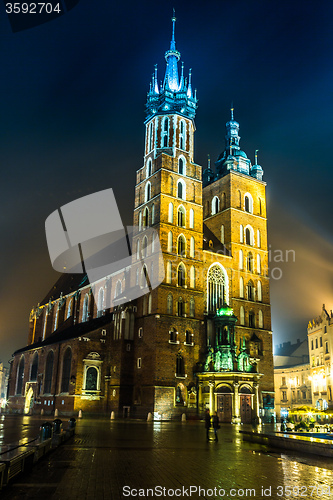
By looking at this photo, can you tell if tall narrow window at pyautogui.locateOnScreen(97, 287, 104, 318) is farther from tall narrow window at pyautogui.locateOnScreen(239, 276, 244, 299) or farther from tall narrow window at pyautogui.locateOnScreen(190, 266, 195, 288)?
tall narrow window at pyautogui.locateOnScreen(239, 276, 244, 299)

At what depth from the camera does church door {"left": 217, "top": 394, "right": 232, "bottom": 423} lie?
42.3m

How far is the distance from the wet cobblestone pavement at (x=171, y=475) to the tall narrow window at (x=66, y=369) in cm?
3368

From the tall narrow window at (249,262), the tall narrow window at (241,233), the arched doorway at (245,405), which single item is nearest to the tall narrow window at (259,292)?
the tall narrow window at (249,262)

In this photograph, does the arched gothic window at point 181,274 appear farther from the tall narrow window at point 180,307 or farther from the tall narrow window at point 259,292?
the tall narrow window at point 259,292

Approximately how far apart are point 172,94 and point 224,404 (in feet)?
116

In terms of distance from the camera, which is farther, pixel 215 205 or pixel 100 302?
pixel 215 205

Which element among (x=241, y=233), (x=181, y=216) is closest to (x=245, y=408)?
(x=241, y=233)

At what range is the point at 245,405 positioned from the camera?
4334 centimetres

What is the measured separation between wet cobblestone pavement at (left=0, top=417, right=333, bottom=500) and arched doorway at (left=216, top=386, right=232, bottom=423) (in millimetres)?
27699

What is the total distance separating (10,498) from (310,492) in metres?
5.70

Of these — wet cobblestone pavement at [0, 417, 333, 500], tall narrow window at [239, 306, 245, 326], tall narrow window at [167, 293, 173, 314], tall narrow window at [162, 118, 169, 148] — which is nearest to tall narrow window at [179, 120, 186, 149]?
tall narrow window at [162, 118, 169, 148]

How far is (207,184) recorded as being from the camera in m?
59.8

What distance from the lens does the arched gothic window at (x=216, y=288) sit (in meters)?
49.8

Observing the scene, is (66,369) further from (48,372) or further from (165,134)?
(165,134)
